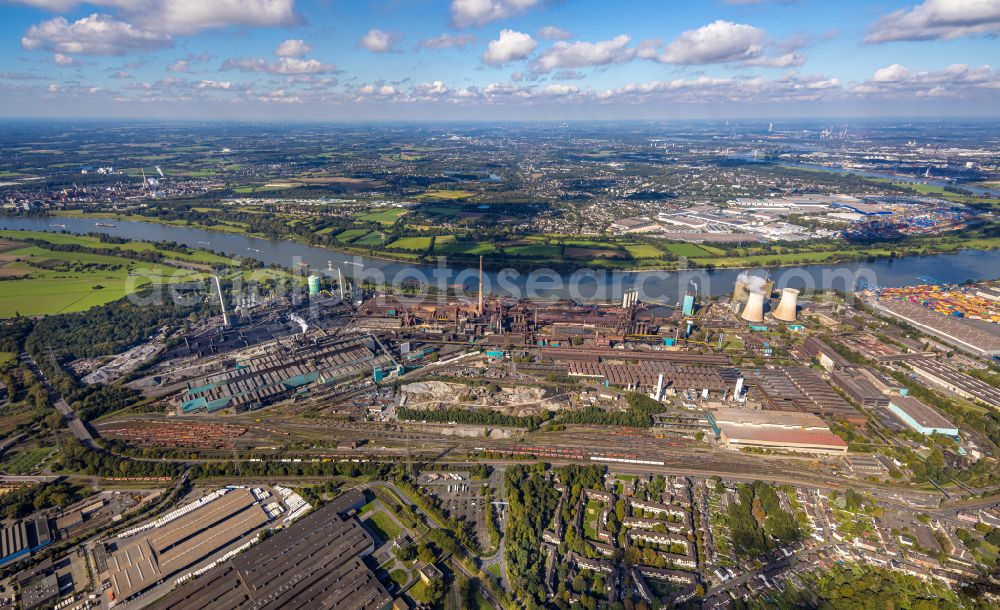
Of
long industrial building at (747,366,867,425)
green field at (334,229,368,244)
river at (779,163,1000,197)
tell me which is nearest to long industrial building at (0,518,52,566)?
long industrial building at (747,366,867,425)

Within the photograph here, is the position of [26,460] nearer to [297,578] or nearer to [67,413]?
[67,413]

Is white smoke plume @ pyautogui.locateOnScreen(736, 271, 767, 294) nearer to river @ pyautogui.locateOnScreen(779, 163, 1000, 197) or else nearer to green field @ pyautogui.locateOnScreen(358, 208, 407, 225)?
green field @ pyautogui.locateOnScreen(358, 208, 407, 225)

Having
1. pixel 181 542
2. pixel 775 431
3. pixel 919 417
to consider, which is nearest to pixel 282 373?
pixel 181 542

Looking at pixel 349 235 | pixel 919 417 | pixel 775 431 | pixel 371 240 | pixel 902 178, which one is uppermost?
pixel 902 178

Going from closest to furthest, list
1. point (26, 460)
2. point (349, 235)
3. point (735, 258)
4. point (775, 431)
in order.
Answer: point (26, 460), point (775, 431), point (735, 258), point (349, 235)

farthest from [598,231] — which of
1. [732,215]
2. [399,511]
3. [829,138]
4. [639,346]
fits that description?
[829,138]

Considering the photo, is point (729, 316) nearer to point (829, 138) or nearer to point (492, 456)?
point (492, 456)

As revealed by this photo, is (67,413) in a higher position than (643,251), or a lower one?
lower

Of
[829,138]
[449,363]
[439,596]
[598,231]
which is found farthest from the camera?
[829,138]
